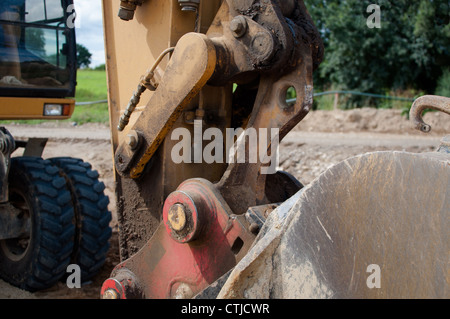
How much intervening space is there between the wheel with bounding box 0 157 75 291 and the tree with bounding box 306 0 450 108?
16.3 meters

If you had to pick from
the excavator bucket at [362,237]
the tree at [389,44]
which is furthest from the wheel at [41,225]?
the tree at [389,44]

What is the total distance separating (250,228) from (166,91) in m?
0.75

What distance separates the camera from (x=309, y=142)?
10297 millimetres

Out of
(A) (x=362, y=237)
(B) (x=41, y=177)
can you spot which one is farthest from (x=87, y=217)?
(A) (x=362, y=237)

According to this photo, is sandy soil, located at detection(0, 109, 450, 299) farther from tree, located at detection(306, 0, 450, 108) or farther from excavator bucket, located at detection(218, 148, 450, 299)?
tree, located at detection(306, 0, 450, 108)

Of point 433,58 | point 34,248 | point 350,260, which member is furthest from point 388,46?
point 350,260

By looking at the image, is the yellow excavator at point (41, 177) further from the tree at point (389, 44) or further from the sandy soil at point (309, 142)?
the tree at point (389, 44)

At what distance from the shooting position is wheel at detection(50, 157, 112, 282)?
381cm

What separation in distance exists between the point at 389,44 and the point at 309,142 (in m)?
10.6

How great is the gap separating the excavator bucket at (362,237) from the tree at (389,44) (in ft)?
57.8

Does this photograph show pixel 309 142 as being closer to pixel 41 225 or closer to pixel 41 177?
pixel 41 177

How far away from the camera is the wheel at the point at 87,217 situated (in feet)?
12.5
